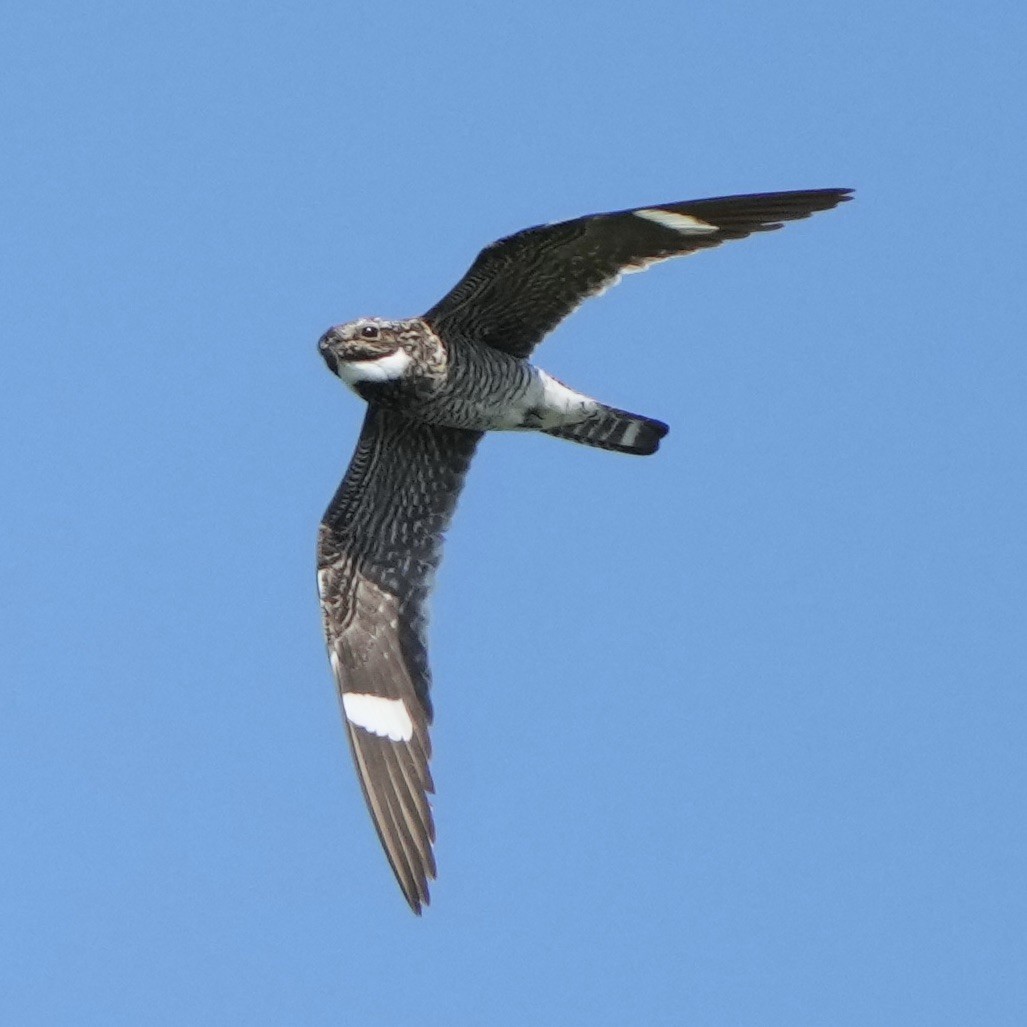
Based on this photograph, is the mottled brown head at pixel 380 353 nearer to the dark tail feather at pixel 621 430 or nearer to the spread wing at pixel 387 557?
the spread wing at pixel 387 557

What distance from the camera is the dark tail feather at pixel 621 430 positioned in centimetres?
1120

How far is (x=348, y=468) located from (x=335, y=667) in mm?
1038

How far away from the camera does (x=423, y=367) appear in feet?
35.5

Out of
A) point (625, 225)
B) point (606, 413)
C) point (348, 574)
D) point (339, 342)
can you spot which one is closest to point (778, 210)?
point (625, 225)

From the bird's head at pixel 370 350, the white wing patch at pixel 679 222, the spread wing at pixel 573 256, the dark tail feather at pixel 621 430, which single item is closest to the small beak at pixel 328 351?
the bird's head at pixel 370 350

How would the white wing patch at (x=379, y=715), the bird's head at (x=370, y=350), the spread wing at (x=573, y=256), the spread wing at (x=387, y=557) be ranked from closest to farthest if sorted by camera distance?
the spread wing at (x=573, y=256) → the bird's head at (x=370, y=350) → the white wing patch at (x=379, y=715) → the spread wing at (x=387, y=557)

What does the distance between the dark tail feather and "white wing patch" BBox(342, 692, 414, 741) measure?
1.59 m

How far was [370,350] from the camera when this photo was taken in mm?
10711

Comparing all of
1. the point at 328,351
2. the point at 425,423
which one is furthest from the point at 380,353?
the point at 425,423

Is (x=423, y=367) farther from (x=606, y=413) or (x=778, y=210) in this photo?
(x=778, y=210)

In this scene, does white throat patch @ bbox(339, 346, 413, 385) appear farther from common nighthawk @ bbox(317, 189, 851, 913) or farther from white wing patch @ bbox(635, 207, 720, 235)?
white wing patch @ bbox(635, 207, 720, 235)

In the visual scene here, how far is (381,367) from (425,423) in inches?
24.5

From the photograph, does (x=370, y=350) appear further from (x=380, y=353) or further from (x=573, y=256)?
(x=573, y=256)

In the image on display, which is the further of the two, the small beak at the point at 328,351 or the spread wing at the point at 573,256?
the small beak at the point at 328,351
